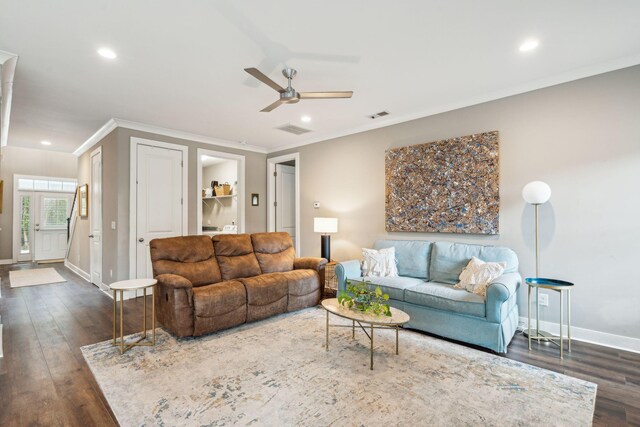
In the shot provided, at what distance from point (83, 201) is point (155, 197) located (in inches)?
94.2

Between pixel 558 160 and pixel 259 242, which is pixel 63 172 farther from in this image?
pixel 558 160

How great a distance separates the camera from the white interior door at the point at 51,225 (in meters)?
8.01

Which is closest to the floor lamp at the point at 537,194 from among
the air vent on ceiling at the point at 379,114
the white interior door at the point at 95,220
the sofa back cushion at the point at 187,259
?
the air vent on ceiling at the point at 379,114

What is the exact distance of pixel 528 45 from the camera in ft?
8.32

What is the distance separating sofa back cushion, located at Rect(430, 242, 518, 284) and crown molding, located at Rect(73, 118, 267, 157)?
3.98 m

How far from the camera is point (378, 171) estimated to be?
180 inches

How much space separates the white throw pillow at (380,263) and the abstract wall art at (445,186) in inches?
19.2

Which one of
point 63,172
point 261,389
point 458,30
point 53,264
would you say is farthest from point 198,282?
point 63,172

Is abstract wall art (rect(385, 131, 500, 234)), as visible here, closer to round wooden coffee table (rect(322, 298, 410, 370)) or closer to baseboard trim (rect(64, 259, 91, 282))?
round wooden coffee table (rect(322, 298, 410, 370))

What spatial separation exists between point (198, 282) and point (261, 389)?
170 centimetres

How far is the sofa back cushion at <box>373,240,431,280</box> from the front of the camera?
3.77 m

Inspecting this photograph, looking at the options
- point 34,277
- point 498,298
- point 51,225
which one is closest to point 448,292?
point 498,298

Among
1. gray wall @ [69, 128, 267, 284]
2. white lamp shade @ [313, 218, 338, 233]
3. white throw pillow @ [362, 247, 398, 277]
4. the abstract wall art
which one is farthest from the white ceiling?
white throw pillow @ [362, 247, 398, 277]

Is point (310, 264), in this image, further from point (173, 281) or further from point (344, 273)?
point (173, 281)
